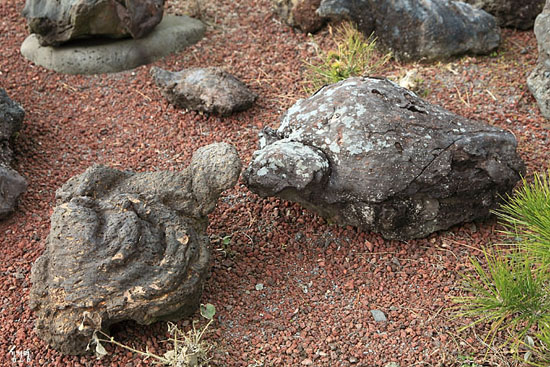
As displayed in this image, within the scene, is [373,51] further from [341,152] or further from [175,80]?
[341,152]

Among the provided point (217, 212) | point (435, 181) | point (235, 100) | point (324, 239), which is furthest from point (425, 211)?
point (235, 100)

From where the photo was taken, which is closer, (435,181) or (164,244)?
(164,244)

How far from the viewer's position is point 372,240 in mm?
3582

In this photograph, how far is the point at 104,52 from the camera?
5.14 m

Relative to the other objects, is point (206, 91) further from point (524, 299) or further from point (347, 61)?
point (524, 299)

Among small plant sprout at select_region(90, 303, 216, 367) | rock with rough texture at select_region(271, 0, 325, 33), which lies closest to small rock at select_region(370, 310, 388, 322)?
small plant sprout at select_region(90, 303, 216, 367)

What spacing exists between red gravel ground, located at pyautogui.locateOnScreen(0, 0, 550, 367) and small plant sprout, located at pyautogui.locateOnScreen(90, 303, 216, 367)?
0.24ft

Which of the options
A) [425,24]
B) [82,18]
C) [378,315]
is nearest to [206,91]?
[82,18]

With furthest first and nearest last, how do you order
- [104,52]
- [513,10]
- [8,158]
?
[513,10]
[104,52]
[8,158]

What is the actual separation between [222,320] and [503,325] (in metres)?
1.43

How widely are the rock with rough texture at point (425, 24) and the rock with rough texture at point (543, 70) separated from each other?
59 centimetres

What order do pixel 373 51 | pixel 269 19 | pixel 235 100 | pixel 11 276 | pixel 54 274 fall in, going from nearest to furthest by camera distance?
pixel 54 274
pixel 11 276
pixel 235 100
pixel 373 51
pixel 269 19

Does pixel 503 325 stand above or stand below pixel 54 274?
below

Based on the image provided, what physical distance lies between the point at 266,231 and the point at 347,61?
1.71 m
